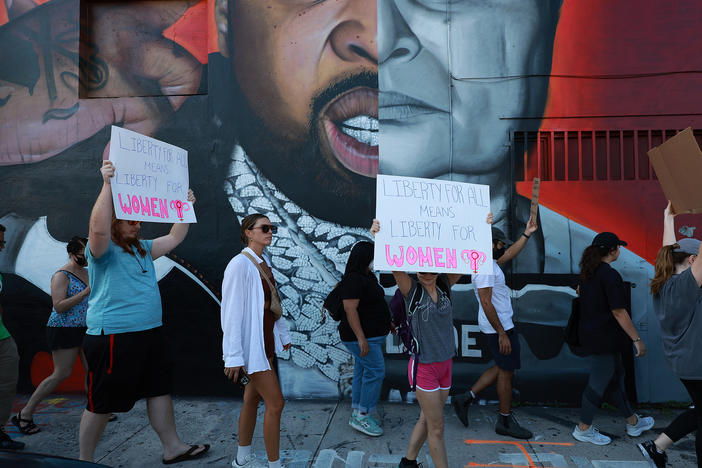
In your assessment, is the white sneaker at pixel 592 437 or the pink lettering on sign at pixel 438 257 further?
the white sneaker at pixel 592 437

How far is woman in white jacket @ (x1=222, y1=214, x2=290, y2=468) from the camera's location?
3.09 meters

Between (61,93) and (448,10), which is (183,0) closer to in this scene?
(61,93)

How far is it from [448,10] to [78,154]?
15.8 feet

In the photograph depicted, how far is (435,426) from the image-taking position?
3.01 metres

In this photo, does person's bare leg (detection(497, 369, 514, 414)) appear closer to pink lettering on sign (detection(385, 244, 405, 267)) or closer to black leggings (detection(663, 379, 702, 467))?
black leggings (detection(663, 379, 702, 467))

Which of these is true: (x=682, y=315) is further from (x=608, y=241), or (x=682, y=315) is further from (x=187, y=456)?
(x=187, y=456)

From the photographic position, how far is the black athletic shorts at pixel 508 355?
4.05 meters

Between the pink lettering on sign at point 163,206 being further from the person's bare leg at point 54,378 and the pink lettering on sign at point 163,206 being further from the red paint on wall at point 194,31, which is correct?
the red paint on wall at point 194,31

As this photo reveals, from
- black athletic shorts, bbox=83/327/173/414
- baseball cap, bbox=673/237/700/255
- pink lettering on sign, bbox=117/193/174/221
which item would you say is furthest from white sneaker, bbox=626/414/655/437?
pink lettering on sign, bbox=117/193/174/221

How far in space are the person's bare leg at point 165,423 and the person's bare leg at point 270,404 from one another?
3.03 feet

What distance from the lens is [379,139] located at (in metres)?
5.17

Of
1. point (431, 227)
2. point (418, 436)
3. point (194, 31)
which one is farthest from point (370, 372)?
point (194, 31)

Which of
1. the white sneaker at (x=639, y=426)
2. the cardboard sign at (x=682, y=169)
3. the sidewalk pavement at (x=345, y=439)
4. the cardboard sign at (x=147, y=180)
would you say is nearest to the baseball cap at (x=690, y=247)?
the cardboard sign at (x=682, y=169)

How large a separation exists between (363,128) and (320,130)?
1.68 ft
